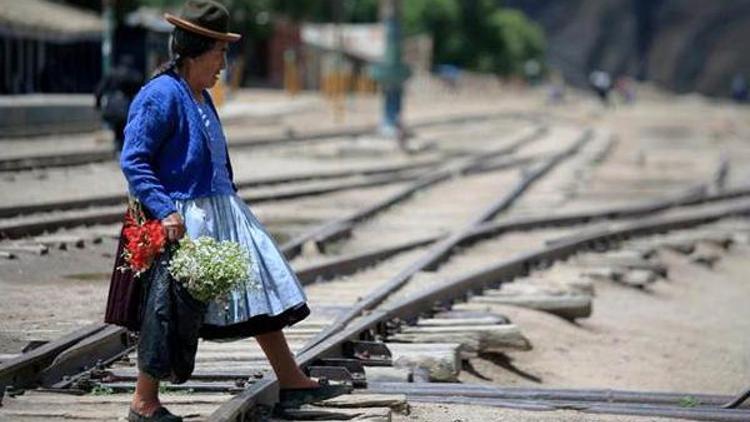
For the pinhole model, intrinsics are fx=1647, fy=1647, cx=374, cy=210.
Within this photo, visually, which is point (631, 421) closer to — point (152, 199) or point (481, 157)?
point (152, 199)

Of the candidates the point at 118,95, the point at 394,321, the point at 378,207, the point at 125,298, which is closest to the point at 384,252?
the point at 394,321

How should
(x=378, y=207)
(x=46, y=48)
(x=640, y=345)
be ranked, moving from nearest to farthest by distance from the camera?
1. (x=640, y=345)
2. (x=378, y=207)
3. (x=46, y=48)

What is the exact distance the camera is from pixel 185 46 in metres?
5.95

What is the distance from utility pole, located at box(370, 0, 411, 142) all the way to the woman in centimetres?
2452

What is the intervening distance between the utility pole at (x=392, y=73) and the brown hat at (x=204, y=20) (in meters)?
24.6

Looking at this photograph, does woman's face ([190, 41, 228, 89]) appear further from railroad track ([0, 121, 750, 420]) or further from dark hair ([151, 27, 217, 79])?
railroad track ([0, 121, 750, 420])

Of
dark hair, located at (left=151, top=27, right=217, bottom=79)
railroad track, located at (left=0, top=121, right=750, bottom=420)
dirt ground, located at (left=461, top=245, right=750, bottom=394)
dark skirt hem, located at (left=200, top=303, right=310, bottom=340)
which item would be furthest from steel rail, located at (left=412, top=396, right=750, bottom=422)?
dark hair, located at (left=151, top=27, right=217, bottom=79)

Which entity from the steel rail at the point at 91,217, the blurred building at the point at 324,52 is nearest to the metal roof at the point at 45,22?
the steel rail at the point at 91,217

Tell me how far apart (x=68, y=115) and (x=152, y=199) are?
2743 centimetres

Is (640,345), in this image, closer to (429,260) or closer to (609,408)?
(429,260)

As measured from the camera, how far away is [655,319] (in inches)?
470

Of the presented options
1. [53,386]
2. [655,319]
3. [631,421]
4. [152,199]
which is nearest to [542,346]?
[655,319]

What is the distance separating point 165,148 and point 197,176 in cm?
15

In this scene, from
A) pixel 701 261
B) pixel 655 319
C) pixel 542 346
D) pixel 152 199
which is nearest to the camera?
pixel 152 199
